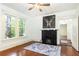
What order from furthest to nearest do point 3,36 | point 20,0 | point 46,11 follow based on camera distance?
point 46,11 → point 3,36 → point 20,0

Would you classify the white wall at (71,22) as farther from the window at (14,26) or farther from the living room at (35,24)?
the window at (14,26)

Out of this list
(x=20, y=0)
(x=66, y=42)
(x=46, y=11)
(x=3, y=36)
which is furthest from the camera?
(x=66, y=42)

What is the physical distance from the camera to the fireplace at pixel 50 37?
153cm

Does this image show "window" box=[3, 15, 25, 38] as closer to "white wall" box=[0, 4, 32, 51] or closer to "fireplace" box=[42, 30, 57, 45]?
"white wall" box=[0, 4, 32, 51]

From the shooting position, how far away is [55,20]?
1482 mm

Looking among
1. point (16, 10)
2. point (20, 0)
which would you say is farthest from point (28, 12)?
point (20, 0)

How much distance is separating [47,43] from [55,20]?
0.46m

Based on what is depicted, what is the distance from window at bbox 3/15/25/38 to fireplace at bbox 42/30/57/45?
0.42 m

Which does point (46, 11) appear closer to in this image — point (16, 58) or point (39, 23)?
point (39, 23)

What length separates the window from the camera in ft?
4.39

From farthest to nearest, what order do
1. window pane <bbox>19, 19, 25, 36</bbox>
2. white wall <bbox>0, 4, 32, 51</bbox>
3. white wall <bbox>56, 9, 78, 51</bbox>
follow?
window pane <bbox>19, 19, 25, 36</bbox> → white wall <bbox>56, 9, 78, 51</bbox> → white wall <bbox>0, 4, 32, 51</bbox>

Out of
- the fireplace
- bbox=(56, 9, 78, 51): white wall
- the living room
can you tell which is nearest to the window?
the living room

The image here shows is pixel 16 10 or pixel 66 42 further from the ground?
pixel 16 10

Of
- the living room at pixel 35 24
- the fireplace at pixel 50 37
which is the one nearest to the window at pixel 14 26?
the living room at pixel 35 24
